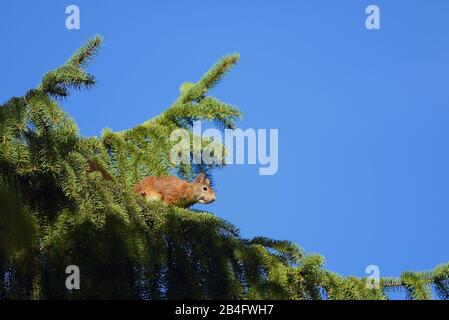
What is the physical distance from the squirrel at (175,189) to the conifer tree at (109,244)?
937 millimetres

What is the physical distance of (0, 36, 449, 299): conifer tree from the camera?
354cm

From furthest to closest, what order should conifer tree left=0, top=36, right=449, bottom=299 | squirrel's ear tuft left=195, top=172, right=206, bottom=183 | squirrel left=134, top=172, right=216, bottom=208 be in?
squirrel's ear tuft left=195, top=172, right=206, bottom=183 < squirrel left=134, top=172, right=216, bottom=208 < conifer tree left=0, top=36, right=449, bottom=299

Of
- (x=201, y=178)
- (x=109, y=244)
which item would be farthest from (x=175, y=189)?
(x=109, y=244)

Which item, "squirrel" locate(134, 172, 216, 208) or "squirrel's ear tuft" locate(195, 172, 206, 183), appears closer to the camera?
"squirrel" locate(134, 172, 216, 208)

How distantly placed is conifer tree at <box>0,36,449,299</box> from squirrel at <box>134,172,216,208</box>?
94 centimetres

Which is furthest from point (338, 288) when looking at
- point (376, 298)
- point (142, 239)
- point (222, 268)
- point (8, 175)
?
A: point (8, 175)

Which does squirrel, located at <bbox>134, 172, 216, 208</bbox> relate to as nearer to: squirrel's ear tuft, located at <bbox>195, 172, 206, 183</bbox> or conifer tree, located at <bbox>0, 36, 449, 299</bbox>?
squirrel's ear tuft, located at <bbox>195, 172, 206, 183</bbox>

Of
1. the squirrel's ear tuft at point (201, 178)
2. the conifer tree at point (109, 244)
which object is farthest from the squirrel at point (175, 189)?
the conifer tree at point (109, 244)

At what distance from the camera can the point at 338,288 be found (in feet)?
12.2

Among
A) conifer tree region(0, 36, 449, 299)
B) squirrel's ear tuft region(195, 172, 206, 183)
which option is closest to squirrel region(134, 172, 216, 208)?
squirrel's ear tuft region(195, 172, 206, 183)

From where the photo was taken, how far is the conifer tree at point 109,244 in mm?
3535

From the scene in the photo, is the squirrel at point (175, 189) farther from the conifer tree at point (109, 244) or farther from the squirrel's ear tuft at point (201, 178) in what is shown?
the conifer tree at point (109, 244)
